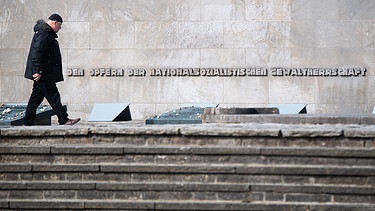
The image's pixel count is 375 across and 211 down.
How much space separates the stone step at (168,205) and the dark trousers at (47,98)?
3.08m

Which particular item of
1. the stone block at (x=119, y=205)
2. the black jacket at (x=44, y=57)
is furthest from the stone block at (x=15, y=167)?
the black jacket at (x=44, y=57)

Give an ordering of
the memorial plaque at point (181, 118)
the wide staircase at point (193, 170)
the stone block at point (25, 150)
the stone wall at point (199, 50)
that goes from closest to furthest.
→ the wide staircase at point (193, 170), the stone block at point (25, 150), the memorial plaque at point (181, 118), the stone wall at point (199, 50)

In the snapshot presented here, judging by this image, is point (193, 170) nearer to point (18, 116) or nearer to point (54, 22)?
point (54, 22)

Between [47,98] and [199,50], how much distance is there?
7.94 metres

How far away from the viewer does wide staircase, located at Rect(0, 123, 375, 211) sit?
27.5ft

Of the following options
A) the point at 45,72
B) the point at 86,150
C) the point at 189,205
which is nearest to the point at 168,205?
the point at 189,205

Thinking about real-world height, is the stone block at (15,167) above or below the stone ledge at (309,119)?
below

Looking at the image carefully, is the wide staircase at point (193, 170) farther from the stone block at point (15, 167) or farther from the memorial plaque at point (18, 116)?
the memorial plaque at point (18, 116)

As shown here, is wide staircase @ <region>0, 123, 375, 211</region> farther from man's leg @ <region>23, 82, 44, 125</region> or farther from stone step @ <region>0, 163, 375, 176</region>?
man's leg @ <region>23, 82, 44, 125</region>

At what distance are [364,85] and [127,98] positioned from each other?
198 inches

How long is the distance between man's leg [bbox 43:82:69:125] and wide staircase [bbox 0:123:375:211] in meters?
2.70

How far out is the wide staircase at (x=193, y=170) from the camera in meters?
8.38

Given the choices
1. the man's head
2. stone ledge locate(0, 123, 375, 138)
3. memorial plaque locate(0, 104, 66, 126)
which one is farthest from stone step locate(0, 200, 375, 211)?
memorial plaque locate(0, 104, 66, 126)

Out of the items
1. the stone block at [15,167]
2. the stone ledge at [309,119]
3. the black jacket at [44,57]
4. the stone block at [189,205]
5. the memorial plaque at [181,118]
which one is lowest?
the stone block at [189,205]
